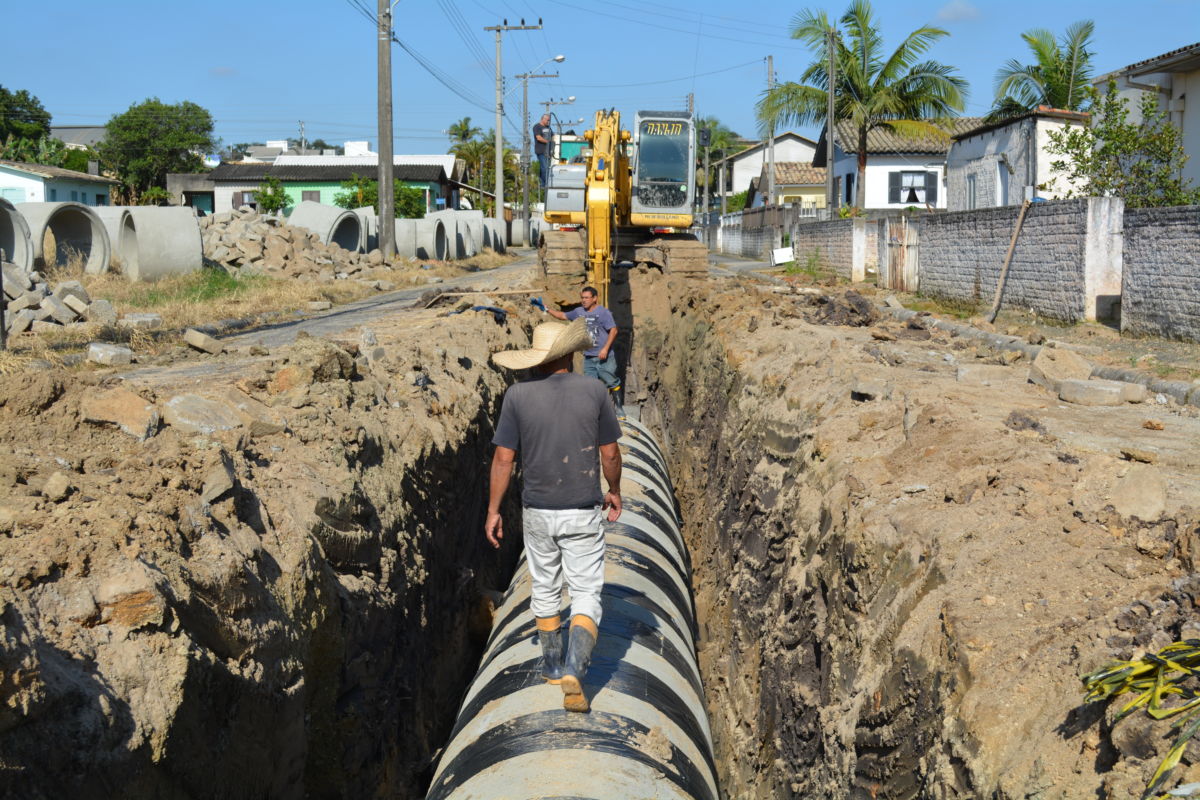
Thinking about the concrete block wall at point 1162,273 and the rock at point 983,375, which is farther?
the concrete block wall at point 1162,273

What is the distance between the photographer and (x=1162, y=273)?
38.7 ft

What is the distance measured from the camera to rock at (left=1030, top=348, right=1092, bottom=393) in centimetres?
852

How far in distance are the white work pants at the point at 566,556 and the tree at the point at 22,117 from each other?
65.8m

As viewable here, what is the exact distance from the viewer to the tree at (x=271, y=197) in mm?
49062

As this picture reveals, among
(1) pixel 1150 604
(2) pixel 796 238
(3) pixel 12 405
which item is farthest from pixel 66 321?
(2) pixel 796 238

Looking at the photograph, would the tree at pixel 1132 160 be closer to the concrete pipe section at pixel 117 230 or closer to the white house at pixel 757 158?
the concrete pipe section at pixel 117 230

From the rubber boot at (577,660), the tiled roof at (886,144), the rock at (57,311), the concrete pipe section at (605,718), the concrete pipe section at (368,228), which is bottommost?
the concrete pipe section at (605,718)

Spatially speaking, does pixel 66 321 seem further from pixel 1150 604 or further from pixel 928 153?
pixel 928 153

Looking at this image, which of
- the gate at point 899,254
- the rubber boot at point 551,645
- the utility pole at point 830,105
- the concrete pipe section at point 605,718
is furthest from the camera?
the utility pole at point 830,105

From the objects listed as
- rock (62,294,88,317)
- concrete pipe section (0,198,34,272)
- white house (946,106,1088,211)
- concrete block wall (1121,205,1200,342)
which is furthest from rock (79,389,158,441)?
white house (946,106,1088,211)

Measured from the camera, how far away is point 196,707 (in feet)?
13.2

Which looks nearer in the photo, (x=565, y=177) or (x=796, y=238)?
(x=565, y=177)

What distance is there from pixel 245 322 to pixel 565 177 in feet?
21.4

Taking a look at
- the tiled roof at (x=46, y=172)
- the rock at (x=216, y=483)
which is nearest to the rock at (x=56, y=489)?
the rock at (x=216, y=483)
